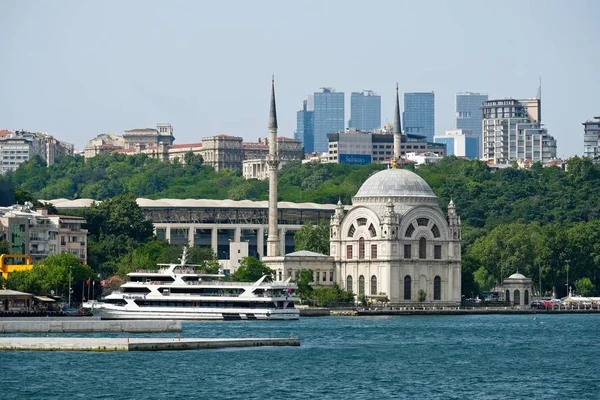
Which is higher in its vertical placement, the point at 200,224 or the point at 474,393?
the point at 200,224

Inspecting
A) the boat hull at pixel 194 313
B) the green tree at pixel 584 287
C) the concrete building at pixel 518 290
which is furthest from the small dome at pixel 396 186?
the boat hull at pixel 194 313

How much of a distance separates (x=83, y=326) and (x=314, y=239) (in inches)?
2225

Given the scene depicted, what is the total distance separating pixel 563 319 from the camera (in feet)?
414

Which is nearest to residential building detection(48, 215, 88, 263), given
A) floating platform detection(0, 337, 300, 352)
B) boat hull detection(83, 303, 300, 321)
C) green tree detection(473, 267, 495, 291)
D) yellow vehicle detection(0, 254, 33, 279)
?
yellow vehicle detection(0, 254, 33, 279)

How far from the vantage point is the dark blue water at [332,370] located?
68.8m

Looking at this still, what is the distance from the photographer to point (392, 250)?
439 ft

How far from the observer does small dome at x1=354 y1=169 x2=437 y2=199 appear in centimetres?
13612

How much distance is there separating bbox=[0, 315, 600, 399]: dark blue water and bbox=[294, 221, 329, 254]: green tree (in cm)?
4867

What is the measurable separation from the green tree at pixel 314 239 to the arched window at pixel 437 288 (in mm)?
14120

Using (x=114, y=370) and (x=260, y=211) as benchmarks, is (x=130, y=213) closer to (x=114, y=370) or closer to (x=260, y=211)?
(x=260, y=211)

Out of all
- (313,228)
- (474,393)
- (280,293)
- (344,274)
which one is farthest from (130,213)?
(474,393)

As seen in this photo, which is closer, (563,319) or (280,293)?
(280,293)

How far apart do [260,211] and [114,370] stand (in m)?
101

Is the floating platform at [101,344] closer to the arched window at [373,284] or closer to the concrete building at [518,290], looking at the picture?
the arched window at [373,284]
